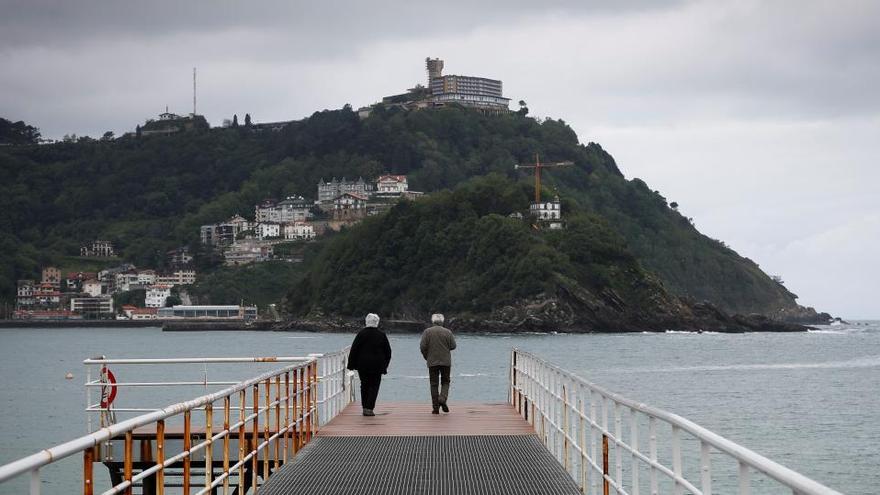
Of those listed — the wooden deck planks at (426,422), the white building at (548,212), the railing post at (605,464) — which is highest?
the white building at (548,212)

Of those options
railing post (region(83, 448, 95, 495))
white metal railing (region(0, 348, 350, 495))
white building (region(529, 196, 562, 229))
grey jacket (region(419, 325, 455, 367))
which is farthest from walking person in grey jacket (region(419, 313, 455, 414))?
white building (region(529, 196, 562, 229))

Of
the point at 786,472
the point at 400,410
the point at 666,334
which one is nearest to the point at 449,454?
the point at 400,410

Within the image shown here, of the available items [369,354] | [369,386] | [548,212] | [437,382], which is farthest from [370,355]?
[548,212]

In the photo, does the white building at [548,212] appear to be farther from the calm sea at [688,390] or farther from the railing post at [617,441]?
the railing post at [617,441]

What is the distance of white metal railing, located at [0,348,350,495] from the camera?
7.09 meters

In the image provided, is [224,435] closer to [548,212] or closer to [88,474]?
[88,474]

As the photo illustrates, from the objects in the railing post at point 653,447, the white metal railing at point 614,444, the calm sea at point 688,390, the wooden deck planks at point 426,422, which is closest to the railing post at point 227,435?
the white metal railing at point 614,444

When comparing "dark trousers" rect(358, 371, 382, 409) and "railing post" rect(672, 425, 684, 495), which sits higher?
"railing post" rect(672, 425, 684, 495)

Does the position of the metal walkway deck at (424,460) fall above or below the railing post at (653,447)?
below

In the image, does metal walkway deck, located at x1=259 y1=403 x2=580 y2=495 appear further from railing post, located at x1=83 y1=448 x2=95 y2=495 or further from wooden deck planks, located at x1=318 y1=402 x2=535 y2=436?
railing post, located at x1=83 y1=448 x2=95 y2=495

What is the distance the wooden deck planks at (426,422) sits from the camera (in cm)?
1852

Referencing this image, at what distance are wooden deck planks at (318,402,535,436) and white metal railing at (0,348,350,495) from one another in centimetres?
41

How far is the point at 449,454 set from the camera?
15633mm

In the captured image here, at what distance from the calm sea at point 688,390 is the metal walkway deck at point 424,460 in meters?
3.99
